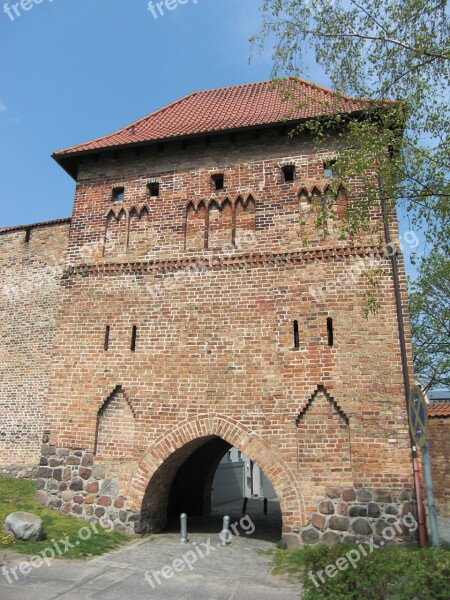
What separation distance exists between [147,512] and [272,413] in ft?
10.6

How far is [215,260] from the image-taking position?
34.3 feet

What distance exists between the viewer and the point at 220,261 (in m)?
10.4

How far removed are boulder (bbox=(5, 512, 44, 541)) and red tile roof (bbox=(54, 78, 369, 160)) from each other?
799 cm

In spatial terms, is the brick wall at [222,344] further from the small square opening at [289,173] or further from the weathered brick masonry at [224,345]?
the small square opening at [289,173]

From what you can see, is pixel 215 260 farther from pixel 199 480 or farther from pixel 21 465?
pixel 21 465

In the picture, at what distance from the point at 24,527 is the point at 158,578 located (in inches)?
103

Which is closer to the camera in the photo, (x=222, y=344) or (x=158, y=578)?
(x=158, y=578)

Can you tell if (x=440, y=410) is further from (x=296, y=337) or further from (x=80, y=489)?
(x=80, y=489)

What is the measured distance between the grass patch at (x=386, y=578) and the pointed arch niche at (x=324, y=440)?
10.8 ft

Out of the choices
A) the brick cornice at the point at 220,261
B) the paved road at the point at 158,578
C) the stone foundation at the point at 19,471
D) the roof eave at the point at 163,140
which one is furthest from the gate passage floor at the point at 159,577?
the roof eave at the point at 163,140

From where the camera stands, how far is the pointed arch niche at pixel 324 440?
28.5 feet

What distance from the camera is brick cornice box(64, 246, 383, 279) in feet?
32.5

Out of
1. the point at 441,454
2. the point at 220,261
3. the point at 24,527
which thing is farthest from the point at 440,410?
the point at 24,527

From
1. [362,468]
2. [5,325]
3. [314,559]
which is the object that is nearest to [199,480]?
[362,468]
